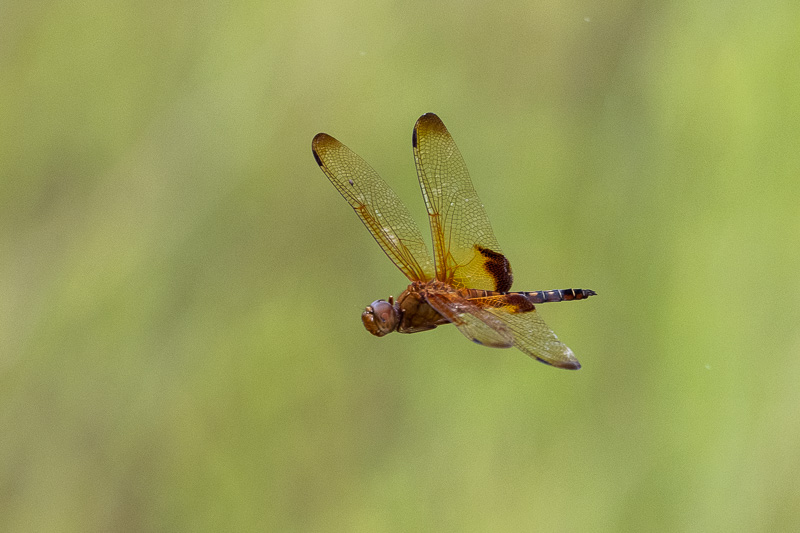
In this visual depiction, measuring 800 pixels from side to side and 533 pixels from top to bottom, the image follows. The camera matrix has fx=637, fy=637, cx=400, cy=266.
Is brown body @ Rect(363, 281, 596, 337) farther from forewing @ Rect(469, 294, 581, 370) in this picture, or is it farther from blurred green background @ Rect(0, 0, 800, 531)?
blurred green background @ Rect(0, 0, 800, 531)

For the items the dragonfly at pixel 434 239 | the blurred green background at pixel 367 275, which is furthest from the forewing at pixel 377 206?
the blurred green background at pixel 367 275

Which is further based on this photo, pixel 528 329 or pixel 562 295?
pixel 562 295

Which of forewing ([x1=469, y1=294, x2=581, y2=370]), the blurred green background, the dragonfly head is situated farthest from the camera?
the blurred green background

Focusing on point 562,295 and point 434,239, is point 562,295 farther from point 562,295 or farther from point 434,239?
point 434,239

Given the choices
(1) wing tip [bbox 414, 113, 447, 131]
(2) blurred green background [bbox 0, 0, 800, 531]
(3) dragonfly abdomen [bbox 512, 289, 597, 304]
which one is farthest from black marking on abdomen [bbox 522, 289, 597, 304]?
(2) blurred green background [bbox 0, 0, 800, 531]

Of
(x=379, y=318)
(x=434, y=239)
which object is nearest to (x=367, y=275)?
(x=434, y=239)

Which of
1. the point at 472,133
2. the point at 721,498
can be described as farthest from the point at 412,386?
the point at 721,498
